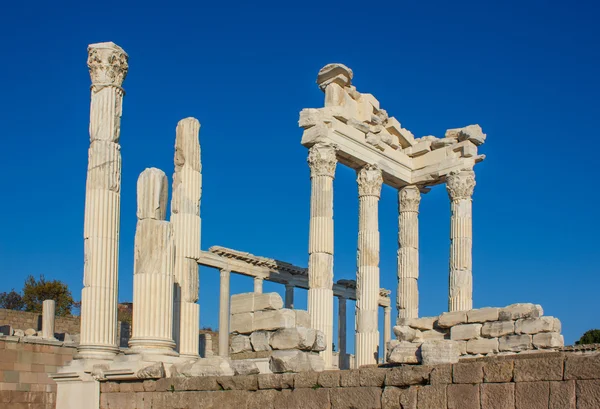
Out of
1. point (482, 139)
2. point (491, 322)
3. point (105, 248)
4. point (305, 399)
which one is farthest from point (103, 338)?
point (482, 139)

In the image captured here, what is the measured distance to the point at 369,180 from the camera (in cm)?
3111

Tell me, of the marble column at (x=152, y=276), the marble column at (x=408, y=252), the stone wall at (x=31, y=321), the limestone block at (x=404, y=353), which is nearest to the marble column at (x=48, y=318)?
A: the stone wall at (x=31, y=321)

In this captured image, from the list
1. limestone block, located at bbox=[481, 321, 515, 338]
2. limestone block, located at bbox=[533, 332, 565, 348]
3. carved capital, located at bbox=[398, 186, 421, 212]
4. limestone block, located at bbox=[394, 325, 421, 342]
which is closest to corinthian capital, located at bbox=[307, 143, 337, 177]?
carved capital, located at bbox=[398, 186, 421, 212]

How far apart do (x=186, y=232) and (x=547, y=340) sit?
30.3 ft

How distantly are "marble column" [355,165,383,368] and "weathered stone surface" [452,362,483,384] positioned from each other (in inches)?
727

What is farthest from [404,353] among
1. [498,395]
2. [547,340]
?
[547,340]

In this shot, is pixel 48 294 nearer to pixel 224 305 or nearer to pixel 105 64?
pixel 224 305

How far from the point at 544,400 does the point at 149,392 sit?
854 centimetres

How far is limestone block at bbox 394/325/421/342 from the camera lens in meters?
24.7

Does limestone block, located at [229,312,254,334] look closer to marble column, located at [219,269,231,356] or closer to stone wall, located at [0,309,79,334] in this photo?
marble column, located at [219,269,231,356]

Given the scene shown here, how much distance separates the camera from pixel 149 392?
16.3 meters

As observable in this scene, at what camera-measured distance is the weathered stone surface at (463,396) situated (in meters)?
10.8

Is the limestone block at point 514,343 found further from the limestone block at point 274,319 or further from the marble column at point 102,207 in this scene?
the marble column at point 102,207

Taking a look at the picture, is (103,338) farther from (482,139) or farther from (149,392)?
(482,139)
